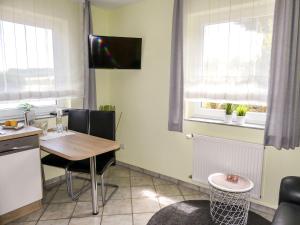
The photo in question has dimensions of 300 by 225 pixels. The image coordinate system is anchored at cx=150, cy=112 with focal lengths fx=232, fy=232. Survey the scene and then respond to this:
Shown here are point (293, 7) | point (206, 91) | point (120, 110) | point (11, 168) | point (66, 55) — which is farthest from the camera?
point (120, 110)

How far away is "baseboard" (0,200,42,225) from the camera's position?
219 centimetres

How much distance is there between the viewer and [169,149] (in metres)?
3.04

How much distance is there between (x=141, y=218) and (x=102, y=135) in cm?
99

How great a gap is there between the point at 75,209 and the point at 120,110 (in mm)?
1554

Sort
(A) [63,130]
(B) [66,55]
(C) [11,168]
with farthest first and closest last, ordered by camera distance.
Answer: (B) [66,55] < (A) [63,130] < (C) [11,168]

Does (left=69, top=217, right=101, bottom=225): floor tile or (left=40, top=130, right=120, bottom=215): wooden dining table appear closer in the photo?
(left=40, top=130, right=120, bottom=215): wooden dining table

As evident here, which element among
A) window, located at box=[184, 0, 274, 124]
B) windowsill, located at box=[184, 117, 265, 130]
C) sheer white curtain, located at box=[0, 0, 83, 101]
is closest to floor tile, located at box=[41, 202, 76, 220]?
sheer white curtain, located at box=[0, 0, 83, 101]

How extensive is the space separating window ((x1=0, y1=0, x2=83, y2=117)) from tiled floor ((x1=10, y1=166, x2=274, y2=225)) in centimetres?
119

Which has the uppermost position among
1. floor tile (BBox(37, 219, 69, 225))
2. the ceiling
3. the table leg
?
the ceiling

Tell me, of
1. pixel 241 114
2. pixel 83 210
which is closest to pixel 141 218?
pixel 83 210

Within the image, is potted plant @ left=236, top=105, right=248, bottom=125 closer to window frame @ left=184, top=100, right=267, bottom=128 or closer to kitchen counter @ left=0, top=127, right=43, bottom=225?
window frame @ left=184, top=100, right=267, bottom=128

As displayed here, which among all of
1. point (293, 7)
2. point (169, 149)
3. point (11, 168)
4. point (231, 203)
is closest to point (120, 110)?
point (169, 149)

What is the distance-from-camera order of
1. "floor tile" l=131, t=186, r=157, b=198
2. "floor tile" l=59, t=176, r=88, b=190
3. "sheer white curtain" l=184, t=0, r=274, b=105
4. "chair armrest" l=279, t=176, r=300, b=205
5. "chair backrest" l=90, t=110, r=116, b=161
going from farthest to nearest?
"floor tile" l=59, t=176, r=88, b=190, "floor tile" l=131, t=186, r=157, b=198, "chair backrest" l=90, t=110, r=116, b=161, "sheer white curtain" l=184, t=0, r=274, b=105, "chair armrest" l=279, t=176, r=300, b=205

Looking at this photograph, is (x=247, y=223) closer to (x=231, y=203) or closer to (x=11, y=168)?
(x=231, y=203)
